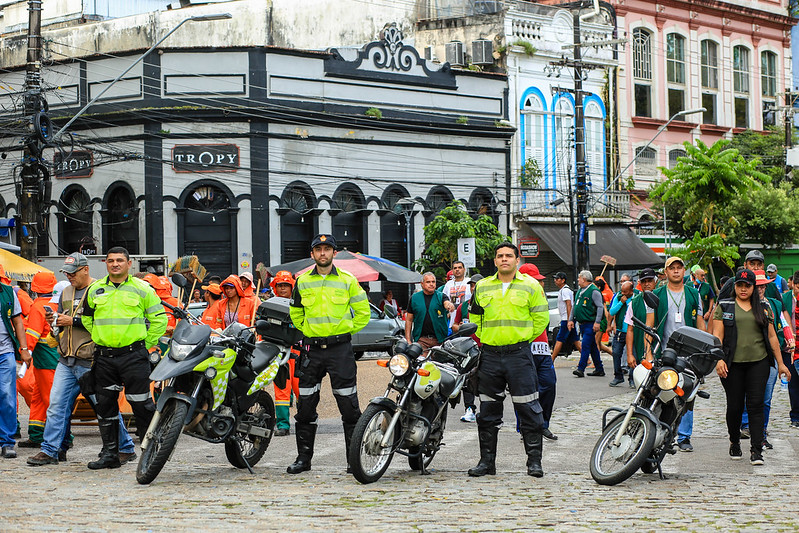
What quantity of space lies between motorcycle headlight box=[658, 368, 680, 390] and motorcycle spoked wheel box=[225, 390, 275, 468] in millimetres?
3111

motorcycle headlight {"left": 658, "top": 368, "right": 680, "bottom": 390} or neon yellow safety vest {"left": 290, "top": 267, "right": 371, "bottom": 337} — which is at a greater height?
neon yellow safety vest {"left": 290, "top": 267, "right": 371, "bottom": 337}

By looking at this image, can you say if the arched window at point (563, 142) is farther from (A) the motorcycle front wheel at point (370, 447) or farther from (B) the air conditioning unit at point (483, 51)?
(A) the motorcycle front wheel at point (370, 447)

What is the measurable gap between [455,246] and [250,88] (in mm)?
7004

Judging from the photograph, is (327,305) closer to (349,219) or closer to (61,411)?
(61,411)

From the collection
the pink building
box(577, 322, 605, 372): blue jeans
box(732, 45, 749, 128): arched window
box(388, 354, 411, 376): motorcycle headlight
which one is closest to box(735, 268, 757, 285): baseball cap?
box(388, 354, 411, 376): motorcycle headlight

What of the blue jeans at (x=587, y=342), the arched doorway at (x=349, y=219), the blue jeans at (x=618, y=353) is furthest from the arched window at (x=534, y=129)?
the blue jeans at (x=618, y=353)

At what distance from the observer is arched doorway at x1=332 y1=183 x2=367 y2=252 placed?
3372cm

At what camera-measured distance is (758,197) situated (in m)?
41.0

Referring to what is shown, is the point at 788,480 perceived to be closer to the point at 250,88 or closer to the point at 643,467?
the point at 643,467

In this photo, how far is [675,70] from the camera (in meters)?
46.3

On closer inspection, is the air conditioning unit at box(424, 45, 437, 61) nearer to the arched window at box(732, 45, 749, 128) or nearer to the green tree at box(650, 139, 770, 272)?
the green tree at box(650, 139, 770, 272)

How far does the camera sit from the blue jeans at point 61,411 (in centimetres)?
985

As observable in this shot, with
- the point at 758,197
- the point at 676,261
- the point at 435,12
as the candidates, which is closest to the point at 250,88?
the point at 435,12

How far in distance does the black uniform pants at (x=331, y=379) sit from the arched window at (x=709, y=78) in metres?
40.6
